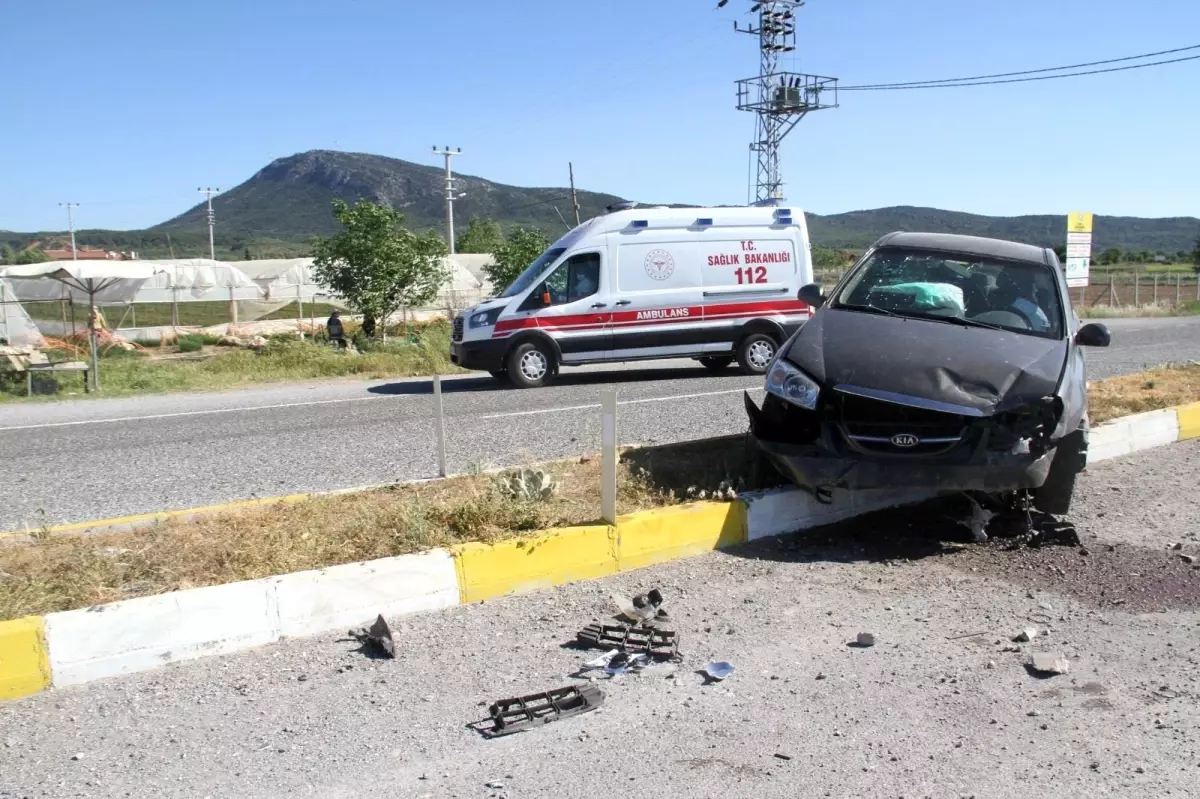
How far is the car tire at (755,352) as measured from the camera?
50.5 ft

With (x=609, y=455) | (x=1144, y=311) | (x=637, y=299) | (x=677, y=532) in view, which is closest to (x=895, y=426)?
(x=677, y=532)

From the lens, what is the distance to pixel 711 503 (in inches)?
234

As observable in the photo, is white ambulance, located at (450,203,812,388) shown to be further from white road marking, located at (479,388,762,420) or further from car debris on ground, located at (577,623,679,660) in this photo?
car debris on ground, located at (577,623,679,660)

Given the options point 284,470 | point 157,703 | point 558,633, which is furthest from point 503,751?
point 284,470

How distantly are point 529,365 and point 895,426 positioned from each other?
31.5 ft

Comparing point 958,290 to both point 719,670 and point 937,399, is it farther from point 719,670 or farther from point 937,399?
point 719,670

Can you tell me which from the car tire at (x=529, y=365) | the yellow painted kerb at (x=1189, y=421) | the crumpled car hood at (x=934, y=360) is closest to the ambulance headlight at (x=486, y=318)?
the car tire at (x=529, y=365)

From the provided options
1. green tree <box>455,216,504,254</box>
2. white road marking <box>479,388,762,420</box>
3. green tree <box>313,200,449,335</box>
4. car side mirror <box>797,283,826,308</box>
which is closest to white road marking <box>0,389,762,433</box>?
white road marking <box>479,388,762,420</box>

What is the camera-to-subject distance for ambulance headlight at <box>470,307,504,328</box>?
A: 1470 cm

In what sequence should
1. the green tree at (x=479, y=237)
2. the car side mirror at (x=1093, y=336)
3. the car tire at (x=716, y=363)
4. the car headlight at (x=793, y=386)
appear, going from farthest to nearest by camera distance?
the green tree at (x=479, y=237), the car tire at (x=716, y=363), the car side mirror at (x=1093, y=336), the car headlight at (x=793, y=386)

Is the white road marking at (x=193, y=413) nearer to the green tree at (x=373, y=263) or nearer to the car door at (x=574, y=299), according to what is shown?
the car door at (x=574, y=299)

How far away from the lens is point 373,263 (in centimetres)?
2322

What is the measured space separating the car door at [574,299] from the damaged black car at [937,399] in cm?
803

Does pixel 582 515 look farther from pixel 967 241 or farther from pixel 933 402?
pixel 967 241
